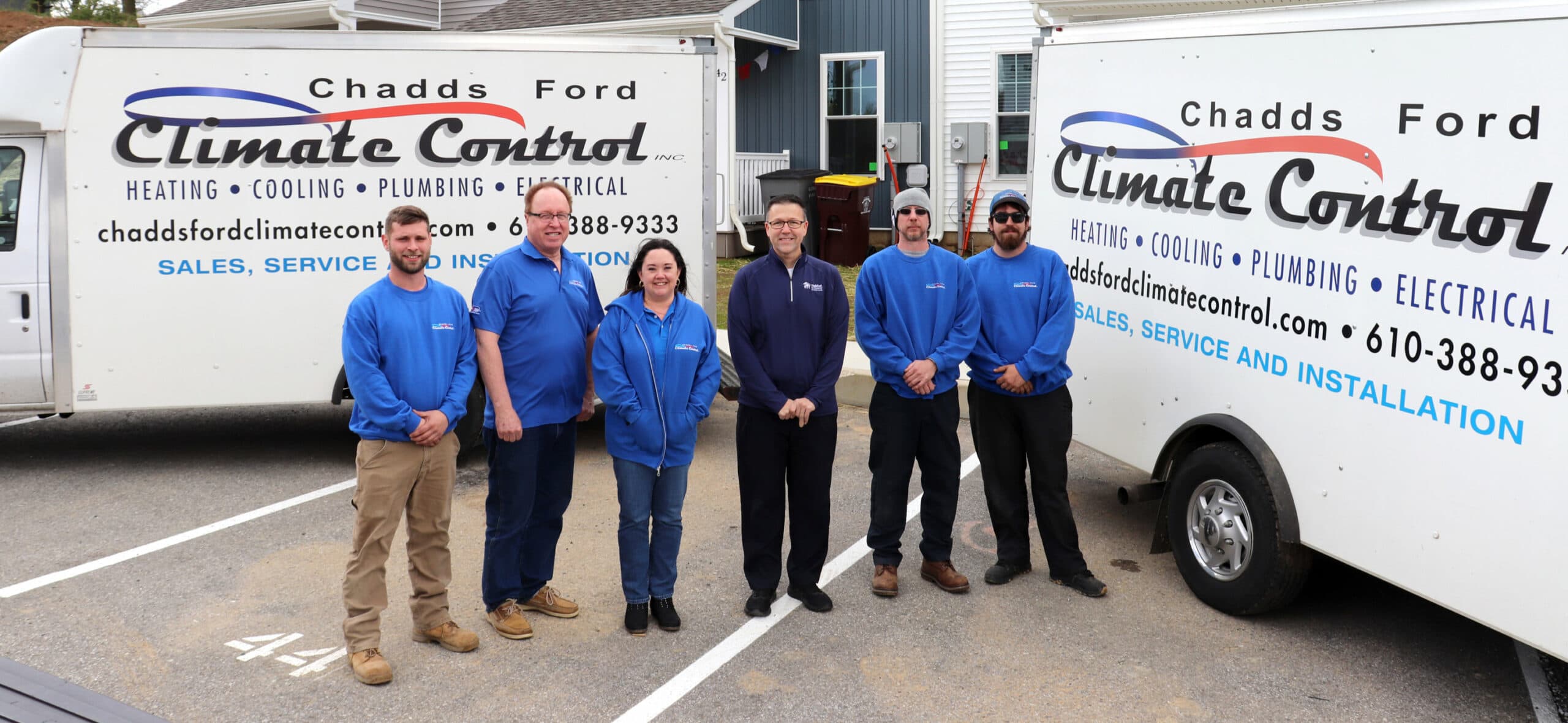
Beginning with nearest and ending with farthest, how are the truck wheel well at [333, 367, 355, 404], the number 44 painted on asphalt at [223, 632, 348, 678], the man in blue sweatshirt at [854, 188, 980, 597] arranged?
the number 44 painted on asphalt at [223, 632, 348, 678] → the man in blue sweatshirt at [854, 188, 980, 597] → the truck wheel well at [333, 367, 355, 404]

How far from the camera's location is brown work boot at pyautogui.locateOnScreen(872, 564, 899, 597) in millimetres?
5629

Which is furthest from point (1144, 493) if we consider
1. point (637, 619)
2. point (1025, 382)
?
point (637, 619)

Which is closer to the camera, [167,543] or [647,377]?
[647,377]

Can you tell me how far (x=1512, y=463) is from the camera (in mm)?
4031

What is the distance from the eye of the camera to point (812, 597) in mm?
5504

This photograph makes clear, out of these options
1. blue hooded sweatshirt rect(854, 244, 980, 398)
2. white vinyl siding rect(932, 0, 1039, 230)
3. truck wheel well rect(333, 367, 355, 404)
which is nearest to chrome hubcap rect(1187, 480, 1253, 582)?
blue hooded sweatshirt rect(854, 244, 980, 398)

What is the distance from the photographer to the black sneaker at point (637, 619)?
5.16 meters

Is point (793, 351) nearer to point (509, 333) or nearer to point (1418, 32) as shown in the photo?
point (509, 333)

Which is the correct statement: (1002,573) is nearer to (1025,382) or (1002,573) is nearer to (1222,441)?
(1025,382)

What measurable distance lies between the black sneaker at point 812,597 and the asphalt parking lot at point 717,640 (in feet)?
0.18

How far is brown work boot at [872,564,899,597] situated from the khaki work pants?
1862mm

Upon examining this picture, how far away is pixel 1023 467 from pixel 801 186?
38.1 feet

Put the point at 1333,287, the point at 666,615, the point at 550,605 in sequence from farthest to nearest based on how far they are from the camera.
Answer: the point at 550,605
the point at 666,615
the point at 1333,287

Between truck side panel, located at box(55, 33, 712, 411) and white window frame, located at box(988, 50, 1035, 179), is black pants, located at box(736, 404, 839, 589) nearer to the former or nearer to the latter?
truck side panel, located at box(55, 33, 712, 411)
